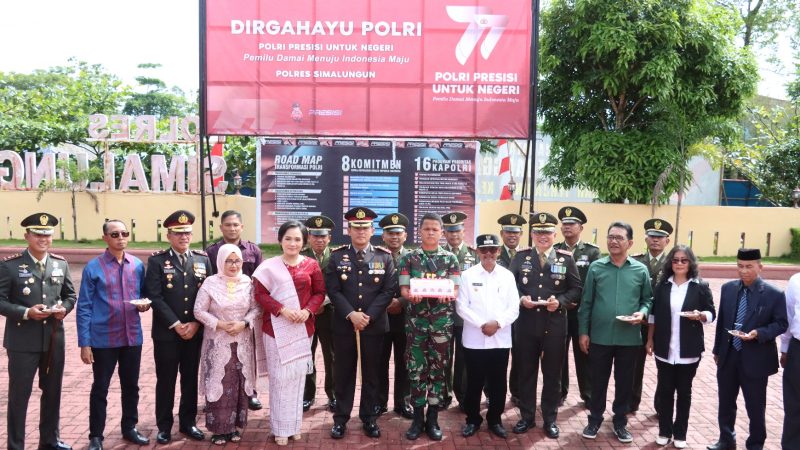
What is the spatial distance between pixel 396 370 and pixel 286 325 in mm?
1219

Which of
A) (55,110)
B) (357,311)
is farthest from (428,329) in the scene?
(55,110)

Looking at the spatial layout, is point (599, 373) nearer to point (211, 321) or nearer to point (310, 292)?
point (310, 292)

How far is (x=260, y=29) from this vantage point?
9.18m

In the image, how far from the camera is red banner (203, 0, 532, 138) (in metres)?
9.19

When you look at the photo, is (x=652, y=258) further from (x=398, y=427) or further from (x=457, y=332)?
(x=398, y=427)

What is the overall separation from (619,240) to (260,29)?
658cm

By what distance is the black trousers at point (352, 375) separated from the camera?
15.7 ft

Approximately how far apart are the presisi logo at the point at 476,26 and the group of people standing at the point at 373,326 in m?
4.91

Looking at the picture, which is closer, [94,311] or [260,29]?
[94,311]

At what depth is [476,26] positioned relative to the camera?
9.23m

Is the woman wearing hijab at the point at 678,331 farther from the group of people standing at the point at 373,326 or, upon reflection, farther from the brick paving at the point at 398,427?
the brick paving at the point at 398,427

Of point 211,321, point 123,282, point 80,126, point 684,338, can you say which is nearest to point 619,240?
point 684,338

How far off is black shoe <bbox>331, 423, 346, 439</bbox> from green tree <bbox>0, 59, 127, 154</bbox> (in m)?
18.4

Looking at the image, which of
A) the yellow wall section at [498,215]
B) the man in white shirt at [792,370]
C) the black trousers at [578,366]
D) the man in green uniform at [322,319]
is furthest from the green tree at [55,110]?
the man in white shirt at [792,370]
